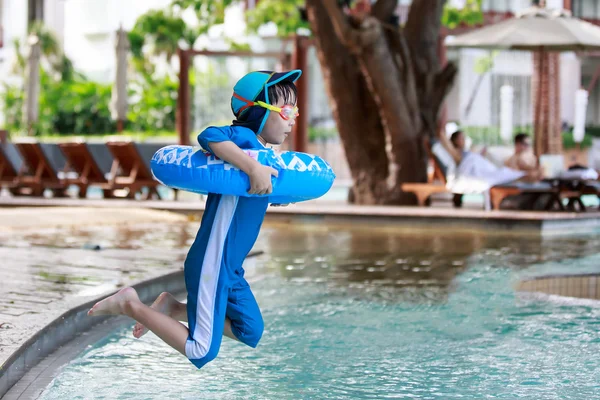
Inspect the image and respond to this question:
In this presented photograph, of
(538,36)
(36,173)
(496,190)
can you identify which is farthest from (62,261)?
(36,173)

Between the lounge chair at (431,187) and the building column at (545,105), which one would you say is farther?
the building column at (545,105)

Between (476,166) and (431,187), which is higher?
(476,166)

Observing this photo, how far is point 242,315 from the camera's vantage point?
11.1 ft

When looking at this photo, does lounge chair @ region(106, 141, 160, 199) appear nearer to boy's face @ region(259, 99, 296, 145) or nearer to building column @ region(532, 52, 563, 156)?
building column @ region(532, 52, 563, 156)

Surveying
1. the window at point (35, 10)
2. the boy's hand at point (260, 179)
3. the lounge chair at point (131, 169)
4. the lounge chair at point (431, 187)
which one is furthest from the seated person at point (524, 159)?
the window at point (35, 10)

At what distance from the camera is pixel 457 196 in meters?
13.9

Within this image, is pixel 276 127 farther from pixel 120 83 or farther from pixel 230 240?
pixel 120 83

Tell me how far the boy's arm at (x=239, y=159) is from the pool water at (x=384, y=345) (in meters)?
1.09

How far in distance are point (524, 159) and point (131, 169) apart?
6.15 meters

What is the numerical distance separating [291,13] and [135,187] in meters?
9.10

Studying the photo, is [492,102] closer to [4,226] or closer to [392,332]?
[4,226]

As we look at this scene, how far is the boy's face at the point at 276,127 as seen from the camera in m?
3.35

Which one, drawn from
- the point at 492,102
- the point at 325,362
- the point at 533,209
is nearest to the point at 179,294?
the point at 325,362

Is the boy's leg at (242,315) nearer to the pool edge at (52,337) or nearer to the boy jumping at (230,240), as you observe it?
the boy jumping at (230,240)
